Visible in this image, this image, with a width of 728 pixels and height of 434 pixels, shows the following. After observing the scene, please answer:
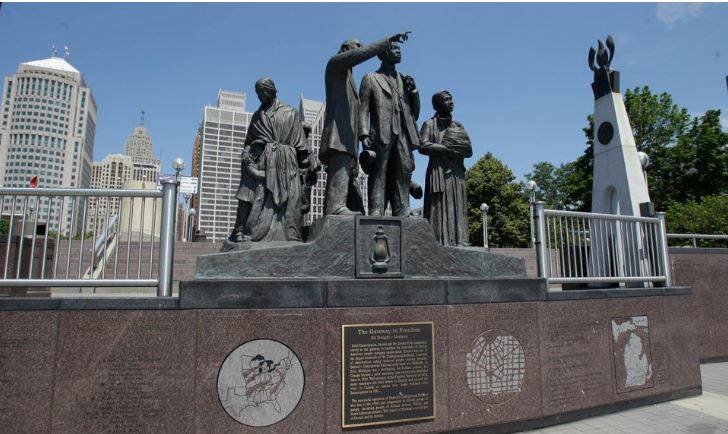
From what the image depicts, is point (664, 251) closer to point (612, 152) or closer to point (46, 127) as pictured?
point (612, 152)

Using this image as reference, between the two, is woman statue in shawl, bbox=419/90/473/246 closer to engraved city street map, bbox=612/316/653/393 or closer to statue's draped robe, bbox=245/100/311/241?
statue's draped robe, bbox=245/100/311/241

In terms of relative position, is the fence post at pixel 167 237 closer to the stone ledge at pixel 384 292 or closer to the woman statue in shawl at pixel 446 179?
the stone ledge at pixel 384 292

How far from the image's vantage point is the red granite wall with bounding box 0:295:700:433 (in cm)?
407

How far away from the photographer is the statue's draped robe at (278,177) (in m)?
5.67

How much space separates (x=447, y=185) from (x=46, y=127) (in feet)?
293

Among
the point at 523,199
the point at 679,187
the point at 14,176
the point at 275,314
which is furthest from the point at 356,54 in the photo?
the point at 14,176

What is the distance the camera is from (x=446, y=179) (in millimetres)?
6691

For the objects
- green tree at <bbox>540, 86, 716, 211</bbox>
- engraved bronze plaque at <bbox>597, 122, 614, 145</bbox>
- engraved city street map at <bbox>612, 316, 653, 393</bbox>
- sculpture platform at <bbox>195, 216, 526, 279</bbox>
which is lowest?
engraved city street map at <bbox>612, 316, 653, 393</bbox>

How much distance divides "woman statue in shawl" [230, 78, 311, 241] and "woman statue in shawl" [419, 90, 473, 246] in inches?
76.4

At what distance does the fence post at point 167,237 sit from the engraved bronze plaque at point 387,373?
6.21 feet

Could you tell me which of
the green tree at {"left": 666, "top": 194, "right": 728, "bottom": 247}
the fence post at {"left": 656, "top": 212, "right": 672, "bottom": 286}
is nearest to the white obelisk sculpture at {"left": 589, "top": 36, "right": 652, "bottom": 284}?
the fence post at {"left": 656, "top": 212, "right": 672, "bottom": 286}

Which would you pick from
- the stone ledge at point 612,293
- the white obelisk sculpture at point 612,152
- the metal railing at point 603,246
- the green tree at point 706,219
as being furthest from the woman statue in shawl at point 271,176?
the green tree at point 706,219

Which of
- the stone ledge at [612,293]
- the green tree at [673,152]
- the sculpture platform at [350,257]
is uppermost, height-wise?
the green tree at [673,152]

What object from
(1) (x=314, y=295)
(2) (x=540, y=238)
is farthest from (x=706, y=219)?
(1) (x=314, y=295)
